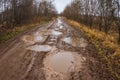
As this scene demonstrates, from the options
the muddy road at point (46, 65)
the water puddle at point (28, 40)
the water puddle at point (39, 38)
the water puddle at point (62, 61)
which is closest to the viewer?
the muddy road at point (46, 65)

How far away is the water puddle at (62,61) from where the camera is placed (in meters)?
7.73

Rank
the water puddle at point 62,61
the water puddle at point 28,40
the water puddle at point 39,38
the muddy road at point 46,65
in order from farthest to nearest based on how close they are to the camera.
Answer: the water puddle at point 39,38, the water puddle at point 28,40, the water puddle at point 62,61, the muddy road at point 46,65

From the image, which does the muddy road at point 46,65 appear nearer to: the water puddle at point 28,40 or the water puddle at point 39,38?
the water puddle at point 28,40

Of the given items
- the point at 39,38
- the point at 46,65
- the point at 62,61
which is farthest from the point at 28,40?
the point at 46,65

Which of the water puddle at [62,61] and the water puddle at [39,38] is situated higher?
the water puddle at [39,38]

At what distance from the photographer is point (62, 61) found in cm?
895

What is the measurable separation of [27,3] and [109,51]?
2738 centimetres

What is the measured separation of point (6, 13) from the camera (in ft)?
98.5

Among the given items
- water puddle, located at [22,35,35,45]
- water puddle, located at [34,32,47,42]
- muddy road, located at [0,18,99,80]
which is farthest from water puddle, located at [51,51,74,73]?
water puddle, located at [34,32,47,42]

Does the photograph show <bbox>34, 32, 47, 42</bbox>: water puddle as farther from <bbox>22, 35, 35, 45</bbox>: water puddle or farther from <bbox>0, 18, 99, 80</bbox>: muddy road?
<bbox>0, 18, 99, 80</bbox>: muddy road

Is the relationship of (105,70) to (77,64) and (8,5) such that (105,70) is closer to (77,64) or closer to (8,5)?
(77,64)

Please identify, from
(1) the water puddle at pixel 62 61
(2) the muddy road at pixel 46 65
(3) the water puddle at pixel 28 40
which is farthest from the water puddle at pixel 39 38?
(1) the water puddle at pixel 62 61

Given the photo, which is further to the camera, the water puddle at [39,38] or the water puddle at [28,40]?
the water puddle at [39,38]

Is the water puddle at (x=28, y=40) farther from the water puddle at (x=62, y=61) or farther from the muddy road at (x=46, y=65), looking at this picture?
the water puddle at (x=62, y=61)
